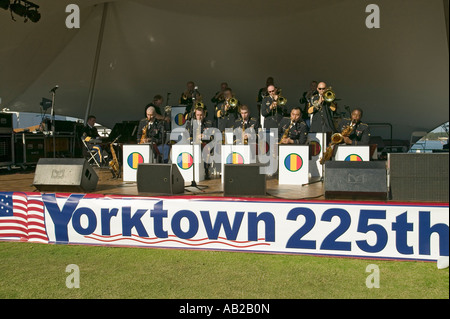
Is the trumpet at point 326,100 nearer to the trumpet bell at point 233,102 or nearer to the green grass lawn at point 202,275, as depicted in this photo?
the trumpet bell at point 233,102

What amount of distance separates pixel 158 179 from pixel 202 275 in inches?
55.6

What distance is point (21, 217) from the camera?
150 inches

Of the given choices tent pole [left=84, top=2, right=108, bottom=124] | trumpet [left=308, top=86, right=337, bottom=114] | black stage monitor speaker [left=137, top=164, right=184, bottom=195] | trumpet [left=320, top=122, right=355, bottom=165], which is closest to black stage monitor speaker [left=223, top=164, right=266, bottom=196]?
black stage monitor speaker [left=137, top=164, right=184, bottom=195]

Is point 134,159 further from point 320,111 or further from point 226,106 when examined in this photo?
point 320,111

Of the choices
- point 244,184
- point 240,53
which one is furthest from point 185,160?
point 240,53

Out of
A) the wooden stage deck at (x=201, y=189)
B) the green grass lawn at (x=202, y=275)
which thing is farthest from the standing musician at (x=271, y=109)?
the green grass lawn at (x=202, y=275)

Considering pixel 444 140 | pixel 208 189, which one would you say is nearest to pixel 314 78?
pixel 444 140

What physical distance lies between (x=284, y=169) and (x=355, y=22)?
4.60 meters

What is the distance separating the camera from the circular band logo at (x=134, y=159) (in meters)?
5.62

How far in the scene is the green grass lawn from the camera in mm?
2574

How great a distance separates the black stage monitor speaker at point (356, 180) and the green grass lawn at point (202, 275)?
619 mm
